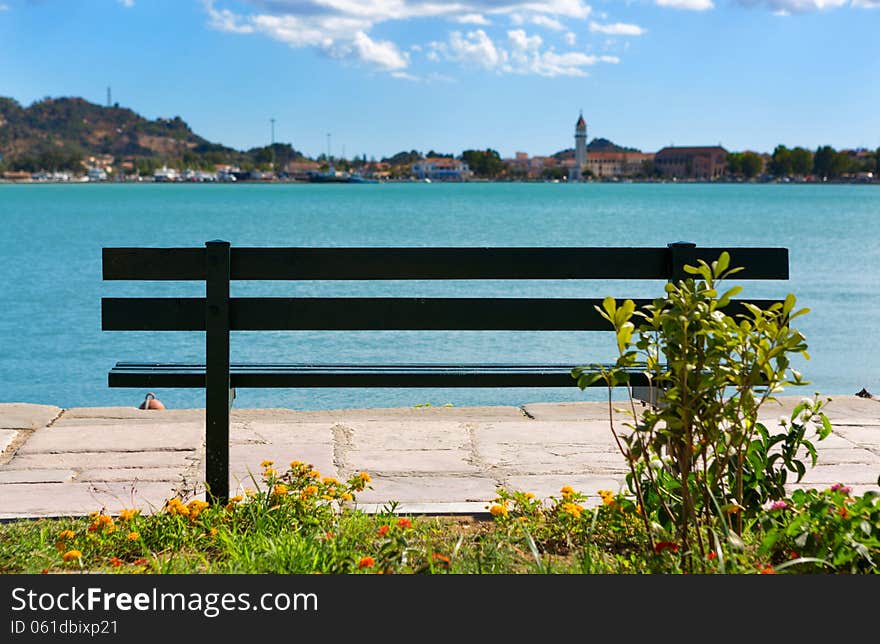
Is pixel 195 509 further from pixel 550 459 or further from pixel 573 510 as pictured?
pixel 550 459

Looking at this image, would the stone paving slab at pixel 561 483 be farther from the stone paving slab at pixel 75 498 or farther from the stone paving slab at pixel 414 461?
the stone paving slab at pixel 75 498

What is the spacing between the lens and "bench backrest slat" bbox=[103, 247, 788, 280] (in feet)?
14.5

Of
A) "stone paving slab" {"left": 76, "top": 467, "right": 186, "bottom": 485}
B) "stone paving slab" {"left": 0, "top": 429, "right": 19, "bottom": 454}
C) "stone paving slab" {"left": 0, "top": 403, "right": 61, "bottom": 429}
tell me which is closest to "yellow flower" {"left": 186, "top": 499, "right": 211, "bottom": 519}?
"stone paving slab" {"left": 76, "top": 467, "right": 186, "bottom": 485}

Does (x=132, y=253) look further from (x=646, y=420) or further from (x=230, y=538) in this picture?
(x=646, y=420)

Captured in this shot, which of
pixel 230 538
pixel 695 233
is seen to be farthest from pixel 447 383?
pixel 695 233

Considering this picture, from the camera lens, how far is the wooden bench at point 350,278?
14.5 feet

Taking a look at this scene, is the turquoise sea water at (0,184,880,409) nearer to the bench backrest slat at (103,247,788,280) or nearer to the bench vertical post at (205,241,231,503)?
the bench backrest slat at (103,247,788,280)

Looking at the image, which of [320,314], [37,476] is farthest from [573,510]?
[37,476]

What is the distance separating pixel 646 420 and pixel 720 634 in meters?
0.76

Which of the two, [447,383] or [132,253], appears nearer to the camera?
[132,253]

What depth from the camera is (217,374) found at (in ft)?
14.6

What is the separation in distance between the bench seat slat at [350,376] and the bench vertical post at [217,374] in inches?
6.8

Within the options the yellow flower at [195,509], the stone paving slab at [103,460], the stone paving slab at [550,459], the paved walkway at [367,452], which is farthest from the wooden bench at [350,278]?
the stone paving slab at [103,460]

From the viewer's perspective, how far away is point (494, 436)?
246 inches
